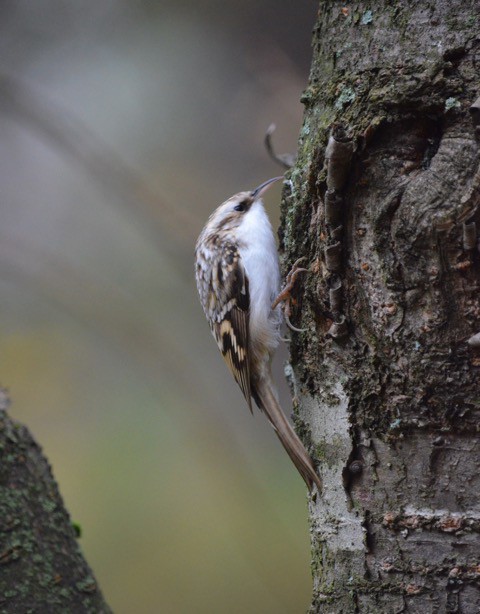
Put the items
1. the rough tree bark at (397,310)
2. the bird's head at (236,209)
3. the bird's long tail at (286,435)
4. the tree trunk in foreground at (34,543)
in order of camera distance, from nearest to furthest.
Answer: the rough tree bark at (397,310) → the bird's long tail at (286,435) → the tree trunk in foreground at (34,543) → the bird's head at (236,209)

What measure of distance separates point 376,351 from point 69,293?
2179 millimetres

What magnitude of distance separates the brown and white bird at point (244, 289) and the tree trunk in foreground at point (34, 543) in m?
0.67

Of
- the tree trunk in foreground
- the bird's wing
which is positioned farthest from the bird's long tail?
the tree trunk in foreground

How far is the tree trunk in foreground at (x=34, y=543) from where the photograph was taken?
1705mm

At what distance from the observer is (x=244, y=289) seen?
104 inches

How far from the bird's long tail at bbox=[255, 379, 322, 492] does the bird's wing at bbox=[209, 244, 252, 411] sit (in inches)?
4.1

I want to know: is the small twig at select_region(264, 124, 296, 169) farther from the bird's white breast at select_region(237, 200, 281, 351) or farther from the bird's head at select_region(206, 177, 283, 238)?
the bird's head at select_region(206, 177, 283, 238)

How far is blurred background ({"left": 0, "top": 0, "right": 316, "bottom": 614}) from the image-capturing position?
372cm

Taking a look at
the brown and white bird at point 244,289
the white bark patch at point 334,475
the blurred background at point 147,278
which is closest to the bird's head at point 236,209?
the brown and white bird at point 244,289

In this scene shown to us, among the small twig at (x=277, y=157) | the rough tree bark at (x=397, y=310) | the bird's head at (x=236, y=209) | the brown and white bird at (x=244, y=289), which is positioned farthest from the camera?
the bird's head at (x=236, y=209)

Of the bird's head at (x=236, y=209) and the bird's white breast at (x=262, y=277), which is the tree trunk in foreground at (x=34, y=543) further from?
the bird's head at (x=236, y=209)

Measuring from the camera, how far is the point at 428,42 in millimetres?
1395

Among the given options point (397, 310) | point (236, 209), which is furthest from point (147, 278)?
point (397, 310)

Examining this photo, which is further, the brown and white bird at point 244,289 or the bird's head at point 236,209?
the bird's head at point 236,209
